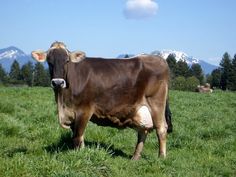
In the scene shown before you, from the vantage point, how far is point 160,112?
32.2ft

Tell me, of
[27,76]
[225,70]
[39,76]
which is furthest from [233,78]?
[27,76]

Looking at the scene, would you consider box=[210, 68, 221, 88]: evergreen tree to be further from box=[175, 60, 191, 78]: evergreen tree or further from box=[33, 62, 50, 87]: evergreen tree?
box=[33, 62, 50, 87]: evergreen tree

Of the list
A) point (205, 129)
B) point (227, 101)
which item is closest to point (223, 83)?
point (227, 101)

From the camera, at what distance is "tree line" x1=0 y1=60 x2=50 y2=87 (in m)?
111

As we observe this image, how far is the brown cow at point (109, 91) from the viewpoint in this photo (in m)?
8.95

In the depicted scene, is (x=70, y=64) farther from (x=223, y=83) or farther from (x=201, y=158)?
(x=223, y=83)

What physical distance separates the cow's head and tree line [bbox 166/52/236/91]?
80525mm

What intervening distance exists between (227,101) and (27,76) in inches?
3797

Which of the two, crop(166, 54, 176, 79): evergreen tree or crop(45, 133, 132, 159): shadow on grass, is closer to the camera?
crop(45, 133, 132, 159): shadow on grass

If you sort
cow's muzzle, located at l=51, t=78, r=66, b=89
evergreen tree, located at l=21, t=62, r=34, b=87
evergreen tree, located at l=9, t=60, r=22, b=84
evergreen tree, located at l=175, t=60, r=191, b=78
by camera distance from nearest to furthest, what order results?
cow's muzzle, located at l=51, t=78, r=66, b=89 < evergreen tree, located at l=175, t=60, r=191, b=78 < evergreen tree, located at l=21, t=62, r=34, b=87 < evergreen tree, located at l=9, t=60, r=22, b=84

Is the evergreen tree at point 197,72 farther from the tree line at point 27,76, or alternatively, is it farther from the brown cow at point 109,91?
the brown cow at point 109,91

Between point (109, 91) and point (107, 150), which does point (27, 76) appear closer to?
point (109, 91)

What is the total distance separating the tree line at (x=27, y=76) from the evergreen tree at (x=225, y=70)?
131 feet

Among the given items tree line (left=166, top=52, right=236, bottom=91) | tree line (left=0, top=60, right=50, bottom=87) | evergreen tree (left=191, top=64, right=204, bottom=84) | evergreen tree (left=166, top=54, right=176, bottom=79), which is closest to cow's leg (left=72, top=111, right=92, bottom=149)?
tree line (left=166, top=52, right=236, bottom=91)
